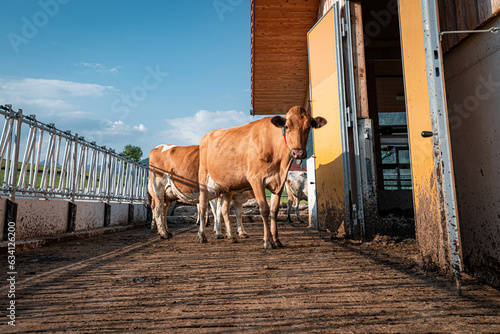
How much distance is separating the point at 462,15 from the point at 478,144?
1175 mm

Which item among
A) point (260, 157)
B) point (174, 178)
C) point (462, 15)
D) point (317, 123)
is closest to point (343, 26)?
point (317, 123)

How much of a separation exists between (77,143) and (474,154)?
749 centimetres

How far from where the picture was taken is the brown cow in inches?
202

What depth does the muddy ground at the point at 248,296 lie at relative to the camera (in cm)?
190

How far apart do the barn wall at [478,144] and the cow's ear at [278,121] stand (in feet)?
7.51

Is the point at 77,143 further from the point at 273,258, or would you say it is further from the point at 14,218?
the point at 273,258

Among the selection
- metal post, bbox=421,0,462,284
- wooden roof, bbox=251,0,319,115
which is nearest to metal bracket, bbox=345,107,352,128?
metal post, bbox=421,0,462,284

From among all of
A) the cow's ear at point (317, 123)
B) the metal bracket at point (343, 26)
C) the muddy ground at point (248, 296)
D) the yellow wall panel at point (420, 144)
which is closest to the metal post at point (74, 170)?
the muddy ground at point (248, 296)

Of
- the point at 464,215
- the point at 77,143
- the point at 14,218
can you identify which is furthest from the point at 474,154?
the point at 77,143

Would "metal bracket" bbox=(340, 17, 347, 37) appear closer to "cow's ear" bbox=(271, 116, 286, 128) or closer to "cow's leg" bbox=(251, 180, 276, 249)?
"cow's ear" bbox=(271, 116, 286, 128)

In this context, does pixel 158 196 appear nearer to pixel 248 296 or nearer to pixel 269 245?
pixel 269 245

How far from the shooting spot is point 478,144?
9.70 ft

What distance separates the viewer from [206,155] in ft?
22.0

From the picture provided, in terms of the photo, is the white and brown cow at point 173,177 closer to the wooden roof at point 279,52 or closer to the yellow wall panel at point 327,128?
the yellow wall panel at point 327,128
